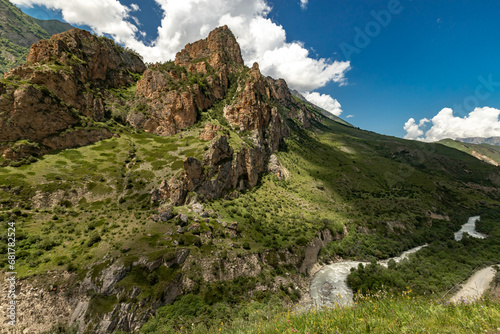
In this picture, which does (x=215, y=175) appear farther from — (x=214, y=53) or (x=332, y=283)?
(x=214, y=53)

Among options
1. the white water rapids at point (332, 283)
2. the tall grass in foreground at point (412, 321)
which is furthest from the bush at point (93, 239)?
the white water rapids at point (332, 283)

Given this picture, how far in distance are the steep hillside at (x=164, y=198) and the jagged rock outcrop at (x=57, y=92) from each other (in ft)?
1.19

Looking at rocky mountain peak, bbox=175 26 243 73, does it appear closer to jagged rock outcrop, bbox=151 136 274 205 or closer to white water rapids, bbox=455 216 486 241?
jagged rock outcrop, bbox=151 136 274 205

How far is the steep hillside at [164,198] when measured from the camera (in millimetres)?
28484

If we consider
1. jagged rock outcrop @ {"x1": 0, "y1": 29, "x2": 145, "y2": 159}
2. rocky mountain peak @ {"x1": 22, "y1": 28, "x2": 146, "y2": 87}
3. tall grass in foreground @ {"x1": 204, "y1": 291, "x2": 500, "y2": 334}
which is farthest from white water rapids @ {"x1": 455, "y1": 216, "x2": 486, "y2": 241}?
rocky mountain peak @ {"x1": 22, "y1": 28, "x2": 146, "y2": 87}

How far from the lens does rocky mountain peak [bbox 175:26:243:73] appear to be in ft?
398

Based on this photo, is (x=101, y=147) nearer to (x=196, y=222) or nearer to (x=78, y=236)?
(x=78, y=236)

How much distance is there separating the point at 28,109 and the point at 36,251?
4529cm

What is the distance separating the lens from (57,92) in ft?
202

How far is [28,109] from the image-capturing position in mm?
51094

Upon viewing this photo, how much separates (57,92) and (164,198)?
5374cm

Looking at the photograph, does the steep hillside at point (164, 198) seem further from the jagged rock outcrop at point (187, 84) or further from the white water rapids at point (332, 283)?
the white water rapids at point (332, 283)

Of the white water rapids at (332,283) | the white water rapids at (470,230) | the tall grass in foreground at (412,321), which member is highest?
the tall grass in foreground at (412,321)

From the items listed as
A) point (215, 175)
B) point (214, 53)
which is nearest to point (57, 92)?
point (215, 175)
